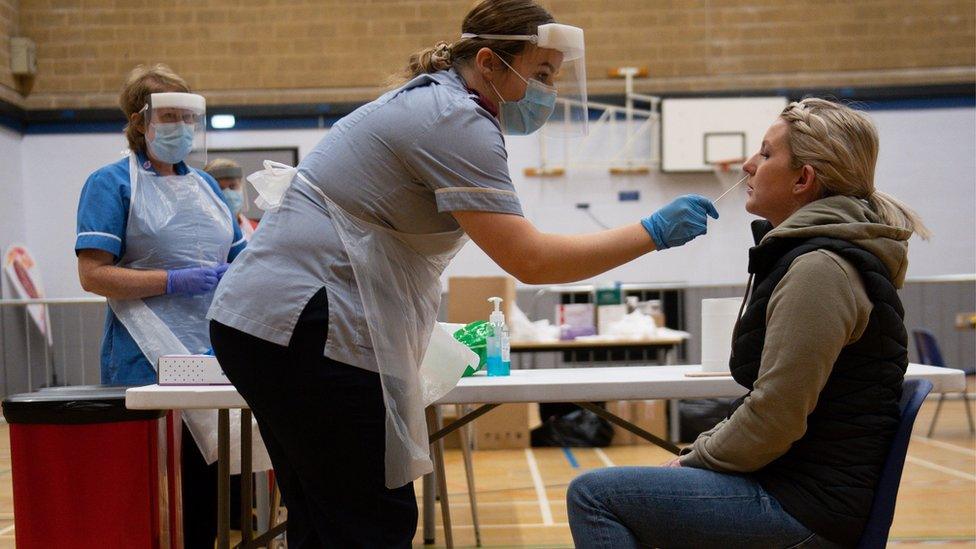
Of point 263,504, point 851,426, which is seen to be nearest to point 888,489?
point 851,426

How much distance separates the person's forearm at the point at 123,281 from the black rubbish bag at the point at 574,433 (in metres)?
3.63

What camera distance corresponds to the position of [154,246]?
2617mm

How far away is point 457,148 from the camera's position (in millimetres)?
1428

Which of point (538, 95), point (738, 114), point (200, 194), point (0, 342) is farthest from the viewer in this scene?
point (738, 114)

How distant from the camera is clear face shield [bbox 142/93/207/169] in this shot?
2.59 meters

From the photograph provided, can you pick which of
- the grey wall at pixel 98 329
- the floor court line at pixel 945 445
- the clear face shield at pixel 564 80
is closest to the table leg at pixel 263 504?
the clear face shield at pixel 564 80

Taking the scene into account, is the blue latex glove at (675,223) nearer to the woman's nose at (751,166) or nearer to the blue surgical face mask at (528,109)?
the woman's nose at (751,166)

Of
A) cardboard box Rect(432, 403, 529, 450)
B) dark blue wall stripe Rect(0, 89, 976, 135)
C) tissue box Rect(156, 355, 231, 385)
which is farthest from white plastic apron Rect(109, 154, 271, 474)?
dark blue wall stripe Rect(0, 89, 976, 135)

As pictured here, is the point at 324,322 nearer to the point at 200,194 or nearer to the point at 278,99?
the point at 200,194

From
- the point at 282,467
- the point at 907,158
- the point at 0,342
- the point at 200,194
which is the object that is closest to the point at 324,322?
the point at 282,467

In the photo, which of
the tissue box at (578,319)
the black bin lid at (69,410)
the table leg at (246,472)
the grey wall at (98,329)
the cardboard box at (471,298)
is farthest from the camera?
the grey wall at (98,329)

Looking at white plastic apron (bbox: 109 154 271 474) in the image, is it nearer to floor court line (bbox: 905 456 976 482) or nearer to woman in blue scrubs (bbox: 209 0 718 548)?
woman in blue scrubs (bbox: 209 0 718 548)

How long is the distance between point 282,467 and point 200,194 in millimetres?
1410

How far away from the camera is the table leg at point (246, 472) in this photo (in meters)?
2.31
